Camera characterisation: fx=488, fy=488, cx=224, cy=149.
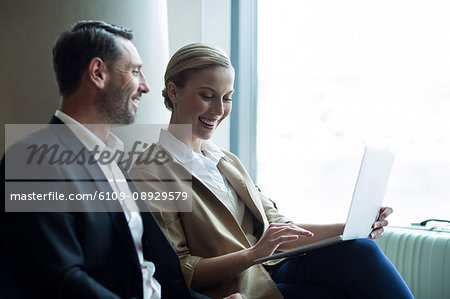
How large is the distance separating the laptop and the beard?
526 mm

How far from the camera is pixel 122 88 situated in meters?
1.14

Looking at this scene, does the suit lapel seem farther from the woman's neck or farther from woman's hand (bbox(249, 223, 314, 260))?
the woman's neck

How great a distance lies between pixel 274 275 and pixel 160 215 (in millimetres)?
484

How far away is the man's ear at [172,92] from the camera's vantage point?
1.58m

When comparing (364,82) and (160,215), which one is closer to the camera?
(160,215)

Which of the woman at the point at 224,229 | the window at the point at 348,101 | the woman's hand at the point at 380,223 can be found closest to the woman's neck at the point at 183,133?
the woman at the point at 224,229

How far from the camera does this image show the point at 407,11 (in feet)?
7.39

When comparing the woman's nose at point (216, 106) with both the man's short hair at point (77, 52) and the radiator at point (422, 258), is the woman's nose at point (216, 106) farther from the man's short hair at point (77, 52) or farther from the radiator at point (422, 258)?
the radiator at point (422, 258)

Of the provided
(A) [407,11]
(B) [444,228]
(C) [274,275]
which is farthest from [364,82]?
(C) [274,275]

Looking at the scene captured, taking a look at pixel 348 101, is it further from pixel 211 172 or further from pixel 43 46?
pixel 43 46

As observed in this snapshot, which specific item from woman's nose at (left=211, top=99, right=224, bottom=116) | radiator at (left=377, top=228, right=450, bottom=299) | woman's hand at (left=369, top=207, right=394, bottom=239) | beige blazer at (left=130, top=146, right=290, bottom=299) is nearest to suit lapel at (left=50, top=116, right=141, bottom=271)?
beige blazer at (left=130, top=146, right=290, bottom=299)

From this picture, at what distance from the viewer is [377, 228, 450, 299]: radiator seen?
1859 millimetres

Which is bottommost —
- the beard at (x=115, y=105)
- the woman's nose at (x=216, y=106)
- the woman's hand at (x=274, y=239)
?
the woman's hand at (x=274, y=239)

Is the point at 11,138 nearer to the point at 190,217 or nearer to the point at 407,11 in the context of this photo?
the point at 190,217
